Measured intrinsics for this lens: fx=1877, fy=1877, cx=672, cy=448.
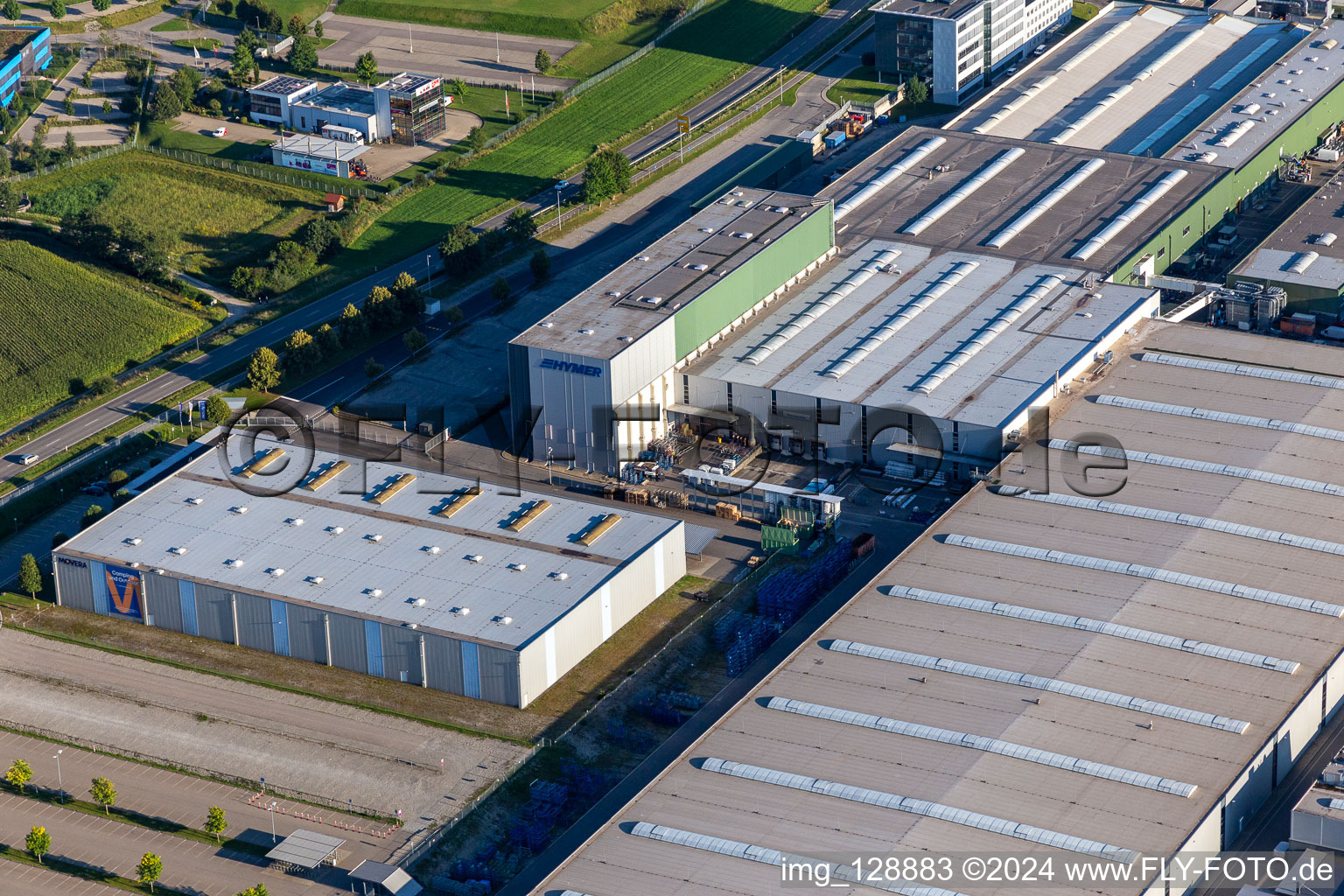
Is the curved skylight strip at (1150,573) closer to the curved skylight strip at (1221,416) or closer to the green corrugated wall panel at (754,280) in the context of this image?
the curved skylight strip at (1221,416)

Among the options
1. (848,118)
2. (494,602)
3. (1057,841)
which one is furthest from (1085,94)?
(1057,841)

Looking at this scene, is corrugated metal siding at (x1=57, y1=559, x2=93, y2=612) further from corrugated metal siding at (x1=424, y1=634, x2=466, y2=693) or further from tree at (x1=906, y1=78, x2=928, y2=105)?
tree at (x1=906, y1=78, x2=928, y2=105)

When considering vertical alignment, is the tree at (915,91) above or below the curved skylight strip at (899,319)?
above

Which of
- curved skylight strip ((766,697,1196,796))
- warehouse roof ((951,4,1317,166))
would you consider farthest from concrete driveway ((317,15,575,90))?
curved skylight strip ((766,697,1196,796))

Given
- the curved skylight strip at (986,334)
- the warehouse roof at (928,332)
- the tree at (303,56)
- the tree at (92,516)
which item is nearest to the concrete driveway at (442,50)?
the tree at (303,56)

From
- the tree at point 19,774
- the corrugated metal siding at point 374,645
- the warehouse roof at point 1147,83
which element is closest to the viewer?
the tree at point 19,774

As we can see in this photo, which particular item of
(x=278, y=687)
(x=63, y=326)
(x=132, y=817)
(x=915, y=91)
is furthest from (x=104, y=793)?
(x=915, y=91)

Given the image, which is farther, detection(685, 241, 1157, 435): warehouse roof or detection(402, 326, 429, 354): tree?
detection(402, 326, 429, 354): tree
